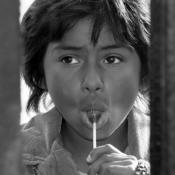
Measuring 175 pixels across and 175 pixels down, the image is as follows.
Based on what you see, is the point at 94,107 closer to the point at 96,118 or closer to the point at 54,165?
the point at 96,118

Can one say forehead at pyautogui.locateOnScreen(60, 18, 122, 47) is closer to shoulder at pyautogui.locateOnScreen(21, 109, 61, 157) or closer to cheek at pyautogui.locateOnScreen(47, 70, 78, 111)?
cheek at pyautogui.locateOnScreen(47, 70, 78, 111)

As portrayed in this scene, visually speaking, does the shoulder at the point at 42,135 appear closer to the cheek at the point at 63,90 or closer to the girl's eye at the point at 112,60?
the cheek at the point at 63,90

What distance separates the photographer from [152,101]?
385mm

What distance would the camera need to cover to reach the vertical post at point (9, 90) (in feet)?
1.09

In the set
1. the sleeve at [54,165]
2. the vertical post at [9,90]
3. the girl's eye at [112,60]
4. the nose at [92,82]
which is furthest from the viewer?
the sleeve at [54,165]

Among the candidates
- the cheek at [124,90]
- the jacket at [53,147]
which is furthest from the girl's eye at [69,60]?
the jacket at [53,147]

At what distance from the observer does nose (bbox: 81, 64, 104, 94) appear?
1084mm

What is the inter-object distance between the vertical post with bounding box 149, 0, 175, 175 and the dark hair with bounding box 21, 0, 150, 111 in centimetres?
80

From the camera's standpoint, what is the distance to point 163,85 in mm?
368

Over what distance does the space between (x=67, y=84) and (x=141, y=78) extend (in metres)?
0.30

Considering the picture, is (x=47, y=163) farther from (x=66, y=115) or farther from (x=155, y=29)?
(x=155, y=29)

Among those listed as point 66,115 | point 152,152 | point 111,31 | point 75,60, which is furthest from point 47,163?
point 152,152

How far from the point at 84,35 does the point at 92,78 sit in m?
0.17

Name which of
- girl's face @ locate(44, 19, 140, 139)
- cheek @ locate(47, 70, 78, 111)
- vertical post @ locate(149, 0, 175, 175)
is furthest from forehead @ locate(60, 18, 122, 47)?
vertical post @ locate(149, 0, 175, 175)
